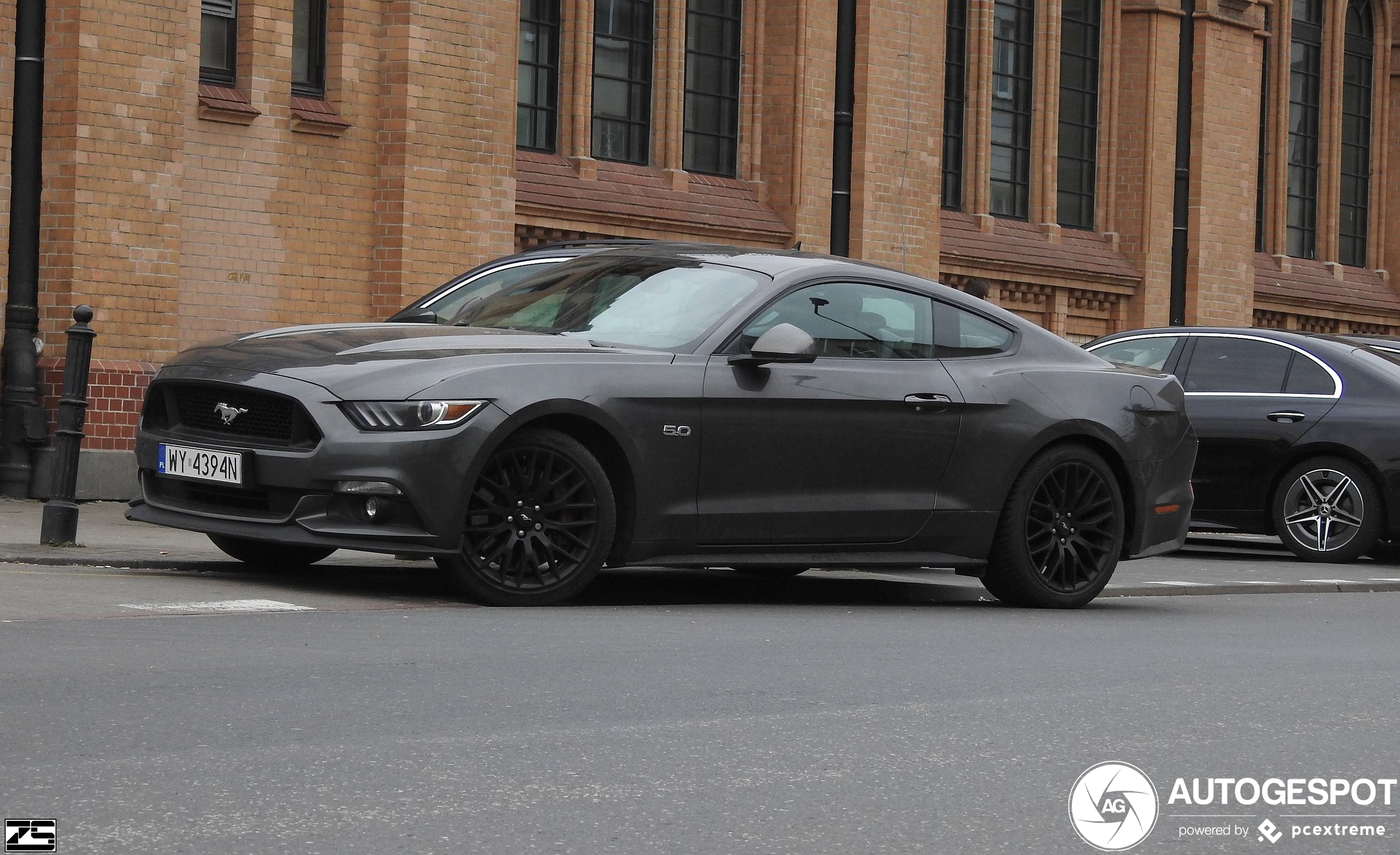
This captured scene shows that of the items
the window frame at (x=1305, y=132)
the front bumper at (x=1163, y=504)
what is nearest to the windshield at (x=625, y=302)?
the front bumper at (x=1163, y=504)

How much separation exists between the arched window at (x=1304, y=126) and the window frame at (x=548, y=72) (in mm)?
14180

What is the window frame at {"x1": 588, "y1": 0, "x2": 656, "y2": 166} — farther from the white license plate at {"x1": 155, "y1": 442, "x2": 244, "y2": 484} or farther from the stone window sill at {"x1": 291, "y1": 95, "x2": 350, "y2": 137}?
the white license plate at {"x1": 155, "y1": 442, "x2": 244, "y2": 484}

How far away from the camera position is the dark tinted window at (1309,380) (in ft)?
50.1

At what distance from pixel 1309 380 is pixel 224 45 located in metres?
8.60

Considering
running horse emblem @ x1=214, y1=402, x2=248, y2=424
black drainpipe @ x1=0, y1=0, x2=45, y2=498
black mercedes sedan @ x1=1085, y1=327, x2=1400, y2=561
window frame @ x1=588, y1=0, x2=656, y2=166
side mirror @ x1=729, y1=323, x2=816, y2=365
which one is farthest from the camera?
window frame @ x1=588, y1=0, x2=656, y2=166

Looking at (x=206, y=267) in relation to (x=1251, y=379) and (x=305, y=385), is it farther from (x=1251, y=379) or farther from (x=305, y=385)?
(x=305, y=385)

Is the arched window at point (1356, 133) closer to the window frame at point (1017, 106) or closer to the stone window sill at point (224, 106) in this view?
the window frame at point (1017, 106)

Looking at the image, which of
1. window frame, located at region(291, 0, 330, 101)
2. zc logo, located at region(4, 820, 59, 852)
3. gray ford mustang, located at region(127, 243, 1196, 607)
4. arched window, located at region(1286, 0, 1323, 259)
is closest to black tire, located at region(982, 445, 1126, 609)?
gray ford mustang, located at region(127, 243, 1196, 607)

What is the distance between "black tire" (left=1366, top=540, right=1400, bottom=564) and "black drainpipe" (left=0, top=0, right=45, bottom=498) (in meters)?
9.31

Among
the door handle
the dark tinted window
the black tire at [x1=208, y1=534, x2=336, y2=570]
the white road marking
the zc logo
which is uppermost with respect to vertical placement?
the dark tinted window

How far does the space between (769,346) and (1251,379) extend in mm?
6963

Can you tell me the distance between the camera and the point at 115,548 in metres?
11.1

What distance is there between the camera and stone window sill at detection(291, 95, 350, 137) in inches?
705

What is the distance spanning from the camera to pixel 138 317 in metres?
16.4
